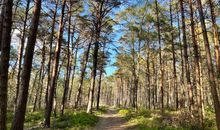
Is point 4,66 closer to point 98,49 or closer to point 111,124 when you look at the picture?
point 111,124

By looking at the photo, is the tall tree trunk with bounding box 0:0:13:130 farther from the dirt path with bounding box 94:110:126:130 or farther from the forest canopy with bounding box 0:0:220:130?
the dirt path with bounding box 94:110:126:130

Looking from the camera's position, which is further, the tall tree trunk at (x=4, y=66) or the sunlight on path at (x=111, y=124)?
the sunlight on path at (x=111, y=124)

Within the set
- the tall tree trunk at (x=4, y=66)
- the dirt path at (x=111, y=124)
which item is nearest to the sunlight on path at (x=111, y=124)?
the dirt path at (x=111, y=124)

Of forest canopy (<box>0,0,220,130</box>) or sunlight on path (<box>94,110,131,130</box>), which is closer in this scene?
forest canopy (<box>0,0,220,130</box>)

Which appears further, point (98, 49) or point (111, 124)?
point (98, 49)

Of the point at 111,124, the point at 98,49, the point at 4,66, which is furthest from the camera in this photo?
the point at 98,49

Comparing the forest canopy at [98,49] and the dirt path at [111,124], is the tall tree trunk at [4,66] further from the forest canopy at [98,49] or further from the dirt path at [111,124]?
the dirt path at [111,124]

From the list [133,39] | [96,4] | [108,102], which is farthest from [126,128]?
[108,102]

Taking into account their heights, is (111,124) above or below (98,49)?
below

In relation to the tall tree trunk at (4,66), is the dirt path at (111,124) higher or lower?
lower

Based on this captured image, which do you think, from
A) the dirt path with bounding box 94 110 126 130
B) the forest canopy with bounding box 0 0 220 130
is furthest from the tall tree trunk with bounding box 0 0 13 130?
the dirt path with bounding box 94 110 126 130

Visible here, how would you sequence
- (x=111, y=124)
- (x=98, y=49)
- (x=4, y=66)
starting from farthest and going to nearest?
(x=98, y=49), (x=111, y=124), (x=4, y=66)

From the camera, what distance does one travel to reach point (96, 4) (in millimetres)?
25016

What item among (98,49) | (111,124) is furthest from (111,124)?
(98,49)
